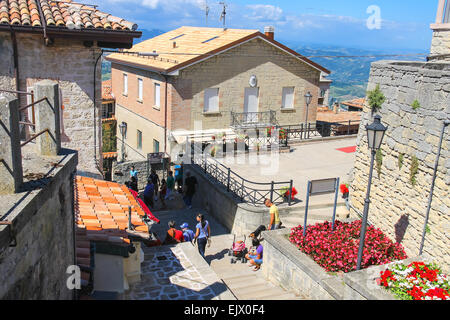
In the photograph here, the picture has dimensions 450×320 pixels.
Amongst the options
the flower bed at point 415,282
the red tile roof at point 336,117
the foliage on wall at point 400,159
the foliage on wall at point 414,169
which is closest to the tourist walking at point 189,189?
the foliage on wall at point 400,159

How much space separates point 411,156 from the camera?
364 inches

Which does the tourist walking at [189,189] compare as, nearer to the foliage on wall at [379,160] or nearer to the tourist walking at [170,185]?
the tourist walking at [170,185]

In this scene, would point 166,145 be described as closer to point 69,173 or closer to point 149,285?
point 149,285

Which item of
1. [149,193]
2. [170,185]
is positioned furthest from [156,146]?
[149,193]

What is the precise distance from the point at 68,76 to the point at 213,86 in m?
11.6

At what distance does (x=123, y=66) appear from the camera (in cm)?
2738

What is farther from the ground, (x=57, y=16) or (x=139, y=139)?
(x=57, y=16)

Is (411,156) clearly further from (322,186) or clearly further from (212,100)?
(212,100)

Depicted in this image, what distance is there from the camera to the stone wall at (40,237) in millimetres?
3648

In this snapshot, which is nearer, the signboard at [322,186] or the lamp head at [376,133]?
the lamp head at [376,133]

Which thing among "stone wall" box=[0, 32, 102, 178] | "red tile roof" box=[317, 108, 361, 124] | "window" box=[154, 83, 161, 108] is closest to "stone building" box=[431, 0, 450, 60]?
"stone wall" box=[0, 32, 102, 178]

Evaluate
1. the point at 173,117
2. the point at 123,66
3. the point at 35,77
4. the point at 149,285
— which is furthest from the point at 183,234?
the point at 123,66

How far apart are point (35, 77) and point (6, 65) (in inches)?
29.2

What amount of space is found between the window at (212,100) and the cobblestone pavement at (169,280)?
13447 mm
